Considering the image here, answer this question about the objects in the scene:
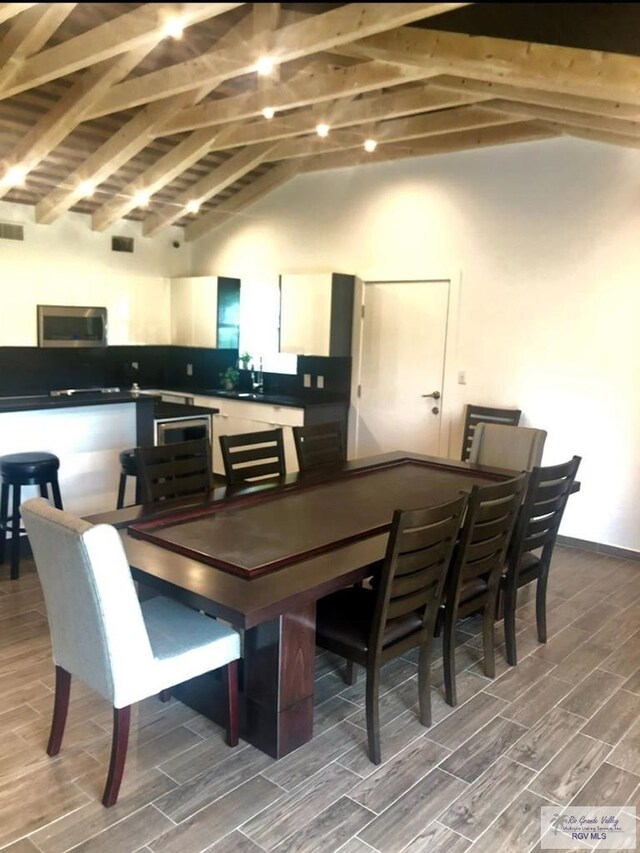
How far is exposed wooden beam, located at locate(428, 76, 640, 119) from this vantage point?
11.6ft

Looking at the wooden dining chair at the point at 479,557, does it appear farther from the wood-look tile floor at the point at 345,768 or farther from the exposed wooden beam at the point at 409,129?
the exposed wooden beam at the point at 409,129

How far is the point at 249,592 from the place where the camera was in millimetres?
2027

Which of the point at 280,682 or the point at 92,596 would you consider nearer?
the point at 92,596

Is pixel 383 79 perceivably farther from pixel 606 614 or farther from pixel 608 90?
pixel 606 614

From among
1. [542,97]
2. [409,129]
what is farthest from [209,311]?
[542,97]

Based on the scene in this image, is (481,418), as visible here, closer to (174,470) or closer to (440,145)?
(440,145)

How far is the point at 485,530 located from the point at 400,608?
0.57 m

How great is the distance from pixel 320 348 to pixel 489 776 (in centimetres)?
433

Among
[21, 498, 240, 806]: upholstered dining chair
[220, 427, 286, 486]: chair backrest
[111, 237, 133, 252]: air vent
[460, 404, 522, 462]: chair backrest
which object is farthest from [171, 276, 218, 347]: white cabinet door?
[21, 498, 240, 806]: upholstered dining chair

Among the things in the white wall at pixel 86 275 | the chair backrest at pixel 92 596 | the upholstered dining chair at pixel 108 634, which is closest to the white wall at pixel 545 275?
the white wall at pixel 86 275

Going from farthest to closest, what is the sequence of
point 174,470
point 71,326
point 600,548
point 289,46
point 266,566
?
point 71,326 < point 600,548 < point 289,46 < point 174,470 < point 266,566

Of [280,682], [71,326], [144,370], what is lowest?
[280,682]

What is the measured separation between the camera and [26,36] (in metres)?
3.63

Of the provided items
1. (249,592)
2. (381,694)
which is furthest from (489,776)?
(249,592)
